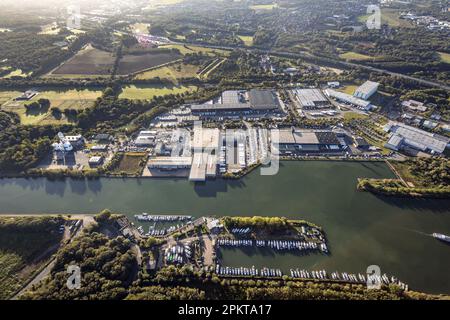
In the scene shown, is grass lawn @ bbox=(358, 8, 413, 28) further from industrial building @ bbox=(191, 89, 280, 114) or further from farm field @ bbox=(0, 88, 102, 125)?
farm field @ bbox=(0, 88, 102, 125)

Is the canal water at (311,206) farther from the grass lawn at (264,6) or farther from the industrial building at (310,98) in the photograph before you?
the grass lawn at (264,6)

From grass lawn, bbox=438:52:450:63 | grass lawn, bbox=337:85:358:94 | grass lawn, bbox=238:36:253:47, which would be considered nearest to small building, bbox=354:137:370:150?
grass lawn, bbox=337:85:358:94

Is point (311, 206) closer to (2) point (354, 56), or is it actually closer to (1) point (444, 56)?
(2) point (354, 56)

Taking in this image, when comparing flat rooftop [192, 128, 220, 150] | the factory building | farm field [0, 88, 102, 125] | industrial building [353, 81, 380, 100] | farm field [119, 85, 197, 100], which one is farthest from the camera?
farm field [119, 85, 197, 100]

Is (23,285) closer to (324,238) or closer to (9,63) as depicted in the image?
(324,238)

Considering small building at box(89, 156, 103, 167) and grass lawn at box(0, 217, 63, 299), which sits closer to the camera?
grass lawn at box(0, 217, 63, 299)

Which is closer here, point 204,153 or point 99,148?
point 204,153

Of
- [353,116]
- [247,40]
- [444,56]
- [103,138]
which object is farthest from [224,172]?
[444,56]

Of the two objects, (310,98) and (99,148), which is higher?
(310,98)
